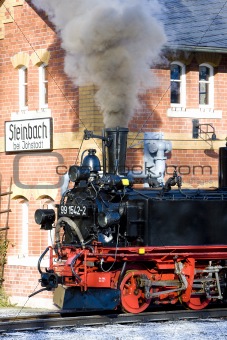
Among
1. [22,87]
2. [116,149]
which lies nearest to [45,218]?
[116,149]

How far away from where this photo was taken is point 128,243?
15.3 m

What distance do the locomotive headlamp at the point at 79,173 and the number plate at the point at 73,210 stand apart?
447mm

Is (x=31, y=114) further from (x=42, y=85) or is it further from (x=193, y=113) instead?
(x=193, y=113)

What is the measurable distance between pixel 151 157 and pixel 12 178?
11.6ft

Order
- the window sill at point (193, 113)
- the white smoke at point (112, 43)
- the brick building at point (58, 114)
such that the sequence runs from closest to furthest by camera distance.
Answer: the white smoke at point (112, 43) → the brick building at point (58, 114) → the window sill at point (193, 113)

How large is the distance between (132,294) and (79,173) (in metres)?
2.09

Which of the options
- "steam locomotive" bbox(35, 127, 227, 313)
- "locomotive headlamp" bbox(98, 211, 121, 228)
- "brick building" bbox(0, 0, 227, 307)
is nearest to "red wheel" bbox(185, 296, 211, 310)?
"steam locomotive" bbox(35, 127, 227, 313)

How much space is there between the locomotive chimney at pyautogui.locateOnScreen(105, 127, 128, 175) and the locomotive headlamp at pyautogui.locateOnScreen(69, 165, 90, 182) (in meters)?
0.42

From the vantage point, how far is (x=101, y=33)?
1698cm

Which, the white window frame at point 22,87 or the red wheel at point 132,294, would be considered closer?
the red wheel at point 132,294

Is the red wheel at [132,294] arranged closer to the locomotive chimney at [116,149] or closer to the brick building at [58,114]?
the locomotive chimney at [116,149]

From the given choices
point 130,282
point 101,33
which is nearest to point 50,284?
point 130,282

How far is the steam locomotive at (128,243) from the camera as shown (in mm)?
14969

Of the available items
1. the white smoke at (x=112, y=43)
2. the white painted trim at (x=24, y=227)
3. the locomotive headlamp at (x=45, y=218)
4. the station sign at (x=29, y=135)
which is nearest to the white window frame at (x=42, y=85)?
the station sign at (x=29, y=135)
